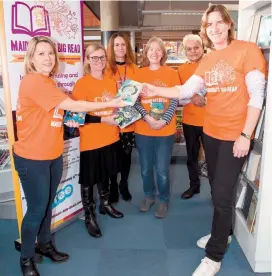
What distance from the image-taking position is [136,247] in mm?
2623

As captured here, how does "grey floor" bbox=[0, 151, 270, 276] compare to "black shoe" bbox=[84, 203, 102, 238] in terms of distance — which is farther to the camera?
"black shoe" bbox=[84, 203, 102, 238]

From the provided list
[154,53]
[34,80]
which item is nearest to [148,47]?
[154,53]

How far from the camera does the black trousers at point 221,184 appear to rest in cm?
205

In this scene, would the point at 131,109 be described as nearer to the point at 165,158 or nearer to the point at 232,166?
the point at 165,158

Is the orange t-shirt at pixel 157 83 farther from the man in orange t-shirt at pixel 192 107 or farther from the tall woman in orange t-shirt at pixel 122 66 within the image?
the man in orange t-shirt at pixel 192 107

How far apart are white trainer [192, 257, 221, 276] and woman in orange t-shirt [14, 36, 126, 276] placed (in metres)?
1.16

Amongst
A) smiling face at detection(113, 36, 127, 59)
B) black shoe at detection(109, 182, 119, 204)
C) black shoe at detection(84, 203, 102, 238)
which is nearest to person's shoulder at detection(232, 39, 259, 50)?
smiling face at detection(113, 36, 127, 59)

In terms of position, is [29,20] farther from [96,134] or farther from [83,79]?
[96,134]

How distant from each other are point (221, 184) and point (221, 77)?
2.31ft

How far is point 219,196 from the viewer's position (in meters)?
2.11

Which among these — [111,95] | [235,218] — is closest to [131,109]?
[111,95]

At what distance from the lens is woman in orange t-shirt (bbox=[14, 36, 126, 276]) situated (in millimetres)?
1848

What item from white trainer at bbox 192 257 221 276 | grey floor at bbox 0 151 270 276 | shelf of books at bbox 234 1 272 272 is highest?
shelf of books at bbox 234 1 272 272

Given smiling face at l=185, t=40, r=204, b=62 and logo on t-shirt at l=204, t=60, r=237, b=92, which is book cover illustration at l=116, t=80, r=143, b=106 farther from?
smiling face at l=185, t=40, r=204, b=62
